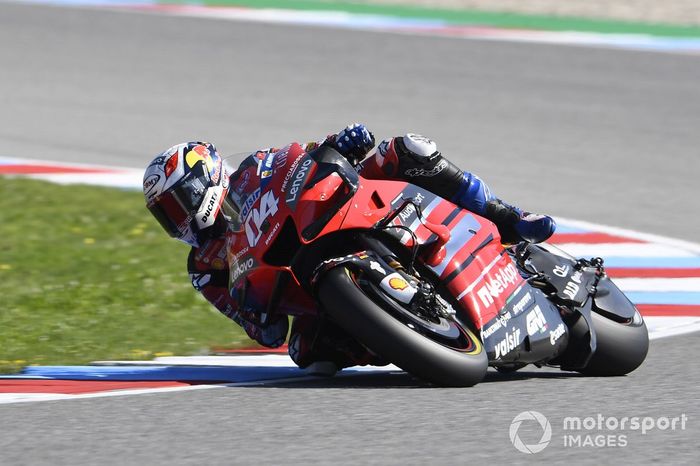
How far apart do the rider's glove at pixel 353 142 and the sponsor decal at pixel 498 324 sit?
988 millimetres

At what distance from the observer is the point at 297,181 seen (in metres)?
5.94

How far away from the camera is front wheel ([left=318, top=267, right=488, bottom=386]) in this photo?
5.46 m

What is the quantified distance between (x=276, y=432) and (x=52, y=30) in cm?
1340

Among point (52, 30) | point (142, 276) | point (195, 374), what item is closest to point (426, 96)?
point (52, 30)

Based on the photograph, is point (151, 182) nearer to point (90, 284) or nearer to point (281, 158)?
point (281, 158)

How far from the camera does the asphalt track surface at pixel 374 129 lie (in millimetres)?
4793

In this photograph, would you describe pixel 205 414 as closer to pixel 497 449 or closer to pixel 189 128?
pixel 497 449

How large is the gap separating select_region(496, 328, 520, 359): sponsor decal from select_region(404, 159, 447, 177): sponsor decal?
0.84 meters

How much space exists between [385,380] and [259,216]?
2.92 feet

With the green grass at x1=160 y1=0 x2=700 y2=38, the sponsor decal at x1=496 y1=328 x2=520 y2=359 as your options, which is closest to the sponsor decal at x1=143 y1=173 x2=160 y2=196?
the sponsor decal at x1=496 y1=328 x2=520 y2=359

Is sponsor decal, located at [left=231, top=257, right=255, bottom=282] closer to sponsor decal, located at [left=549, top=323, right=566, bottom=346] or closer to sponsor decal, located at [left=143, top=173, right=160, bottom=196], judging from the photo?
sponsor decal, located at [left=143, top=173, right=160, bottom=196]

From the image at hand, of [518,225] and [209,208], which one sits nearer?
[209,208]

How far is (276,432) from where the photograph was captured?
4.90 metres

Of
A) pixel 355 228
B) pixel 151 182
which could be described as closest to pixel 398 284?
pixel 355 228
